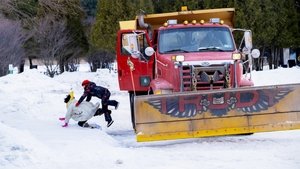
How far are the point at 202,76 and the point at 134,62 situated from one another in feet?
9.63

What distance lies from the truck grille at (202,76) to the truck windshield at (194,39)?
0.92m

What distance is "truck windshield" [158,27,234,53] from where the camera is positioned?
12.1 metres

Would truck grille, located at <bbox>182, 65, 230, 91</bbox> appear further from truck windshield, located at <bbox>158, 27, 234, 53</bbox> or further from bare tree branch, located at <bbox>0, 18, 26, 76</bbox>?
bare tree branch, located at <bbox>0, 18, 26, 76</bbox>

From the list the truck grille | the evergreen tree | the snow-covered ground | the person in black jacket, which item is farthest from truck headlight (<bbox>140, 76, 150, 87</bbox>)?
the evergreen tree

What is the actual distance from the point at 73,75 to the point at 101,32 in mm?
4400

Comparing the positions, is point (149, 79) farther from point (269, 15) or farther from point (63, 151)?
point (269, 15)

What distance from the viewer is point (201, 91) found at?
10438mm

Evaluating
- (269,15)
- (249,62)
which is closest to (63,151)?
(249,62)

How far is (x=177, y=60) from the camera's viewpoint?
1111cm

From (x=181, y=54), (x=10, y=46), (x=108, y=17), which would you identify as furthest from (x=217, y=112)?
(x=108, y=17)

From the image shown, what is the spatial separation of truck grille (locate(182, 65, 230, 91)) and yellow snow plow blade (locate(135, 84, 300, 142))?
731mm

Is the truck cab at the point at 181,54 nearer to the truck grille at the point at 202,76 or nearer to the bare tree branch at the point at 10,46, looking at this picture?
the truck grille at the point at 202,76

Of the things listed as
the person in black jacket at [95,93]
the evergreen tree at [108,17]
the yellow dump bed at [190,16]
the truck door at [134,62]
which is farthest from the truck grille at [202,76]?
the evergreen tree at [108,17]

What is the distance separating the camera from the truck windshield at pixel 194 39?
12.1m
